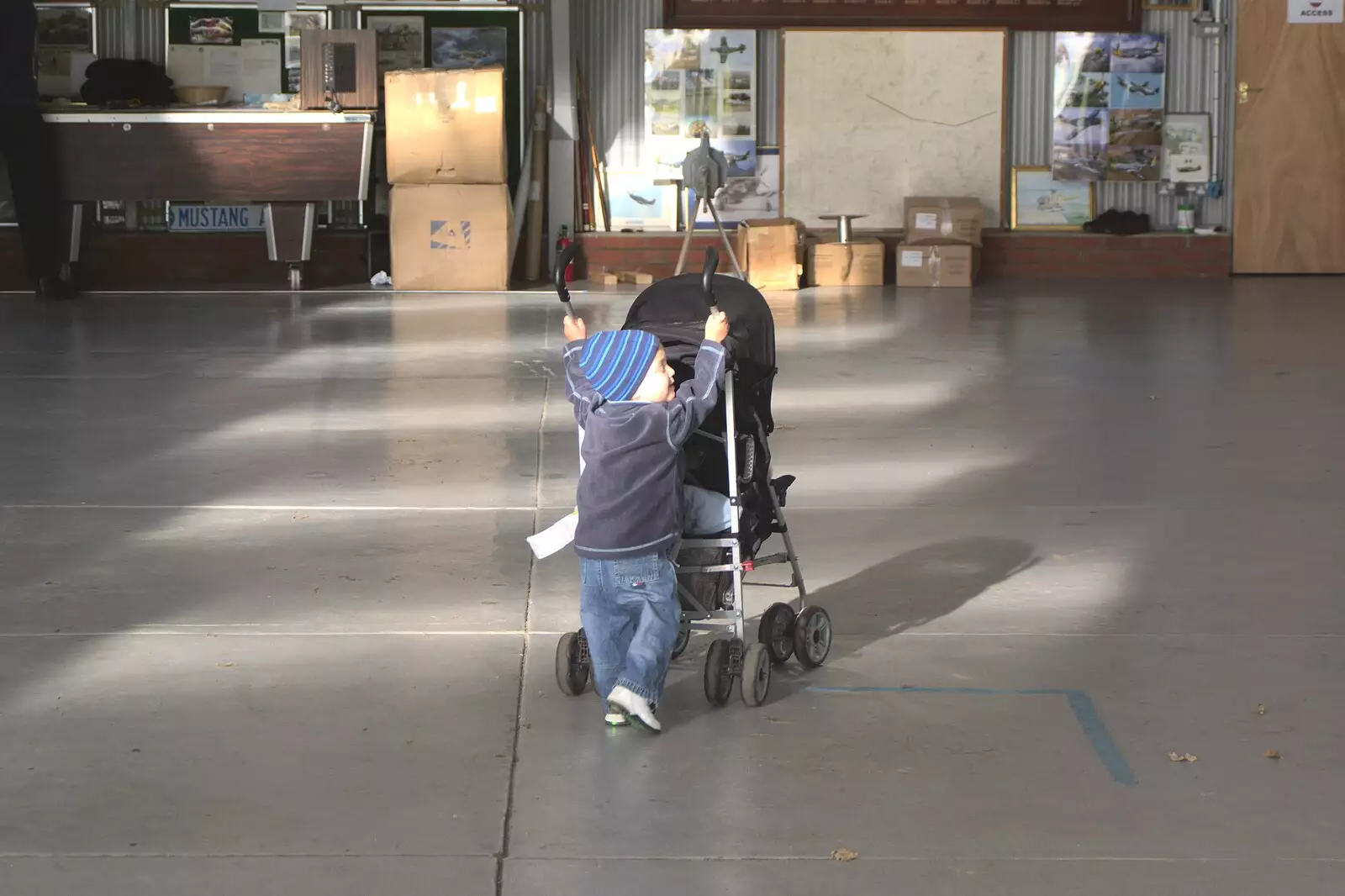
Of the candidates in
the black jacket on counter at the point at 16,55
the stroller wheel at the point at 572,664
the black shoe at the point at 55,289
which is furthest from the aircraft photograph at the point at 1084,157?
the stroller wheel at the point at 572,664

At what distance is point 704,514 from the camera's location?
371 centimetres

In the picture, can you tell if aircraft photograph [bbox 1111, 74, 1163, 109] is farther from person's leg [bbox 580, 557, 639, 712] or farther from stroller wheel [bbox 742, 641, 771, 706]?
person's leg [bbox 580, 557, 639, 712]

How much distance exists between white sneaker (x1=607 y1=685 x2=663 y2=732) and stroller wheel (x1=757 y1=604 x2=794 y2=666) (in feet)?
1.46

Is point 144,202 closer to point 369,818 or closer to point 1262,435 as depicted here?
point 1262,435

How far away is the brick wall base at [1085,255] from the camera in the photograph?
13.6m

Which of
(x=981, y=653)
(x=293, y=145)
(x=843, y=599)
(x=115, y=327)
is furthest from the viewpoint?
(x=293, y=145)

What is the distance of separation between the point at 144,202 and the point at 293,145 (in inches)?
78.7

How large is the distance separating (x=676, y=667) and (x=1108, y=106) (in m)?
11.1

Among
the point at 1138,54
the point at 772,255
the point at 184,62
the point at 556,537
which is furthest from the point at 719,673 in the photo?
the point at 1138,54

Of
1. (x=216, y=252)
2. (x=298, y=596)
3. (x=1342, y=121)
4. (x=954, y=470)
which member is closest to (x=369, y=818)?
(x=298, y=596)

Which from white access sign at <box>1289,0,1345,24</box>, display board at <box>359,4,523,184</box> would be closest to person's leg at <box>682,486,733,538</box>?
display board at <box>359,4,523,184</box>

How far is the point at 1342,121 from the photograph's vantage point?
45.2 ft

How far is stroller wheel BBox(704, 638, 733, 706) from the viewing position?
11.6 feet

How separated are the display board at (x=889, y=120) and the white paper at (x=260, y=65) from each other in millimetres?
4029
